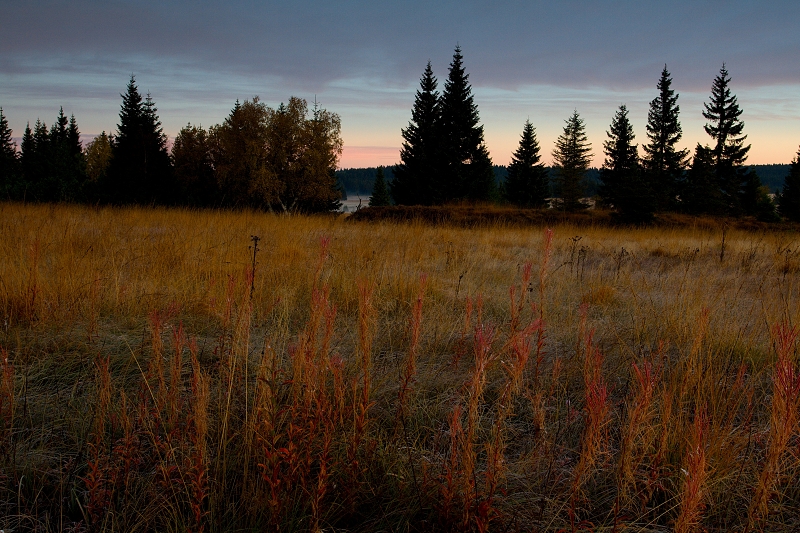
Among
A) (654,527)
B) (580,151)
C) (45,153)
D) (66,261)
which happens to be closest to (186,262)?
(66,261)

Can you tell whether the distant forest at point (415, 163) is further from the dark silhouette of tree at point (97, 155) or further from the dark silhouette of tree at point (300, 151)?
the dark silhouette of tree at point (97, 155)

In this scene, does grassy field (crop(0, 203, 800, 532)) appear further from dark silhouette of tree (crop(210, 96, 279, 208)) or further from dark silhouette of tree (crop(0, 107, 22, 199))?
dark silhouette of tree (crop(0, 107, 22, 199))

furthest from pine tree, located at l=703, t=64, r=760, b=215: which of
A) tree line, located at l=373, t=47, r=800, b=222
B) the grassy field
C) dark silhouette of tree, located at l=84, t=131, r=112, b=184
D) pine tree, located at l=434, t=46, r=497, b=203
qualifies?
dark silhouette of tree, located at l=84, t=131, r=112, b=184

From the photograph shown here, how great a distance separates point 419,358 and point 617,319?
2.04 metres

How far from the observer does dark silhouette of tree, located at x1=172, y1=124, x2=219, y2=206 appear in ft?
121

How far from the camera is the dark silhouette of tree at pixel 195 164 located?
36938 millimetres

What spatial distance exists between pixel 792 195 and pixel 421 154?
108ft

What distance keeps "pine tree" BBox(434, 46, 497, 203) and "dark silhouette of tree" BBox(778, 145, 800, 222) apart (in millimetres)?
25249

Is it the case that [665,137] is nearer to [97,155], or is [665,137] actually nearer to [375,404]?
[375,404]

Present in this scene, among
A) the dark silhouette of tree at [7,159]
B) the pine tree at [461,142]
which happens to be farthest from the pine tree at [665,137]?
the dark silhouette of tree at [7,159]

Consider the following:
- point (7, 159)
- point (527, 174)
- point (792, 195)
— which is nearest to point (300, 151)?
point (527, 174)

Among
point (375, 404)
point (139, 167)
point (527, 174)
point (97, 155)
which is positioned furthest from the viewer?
point (97, 155)

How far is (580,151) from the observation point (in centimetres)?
5028

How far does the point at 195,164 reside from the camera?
37.5 m
